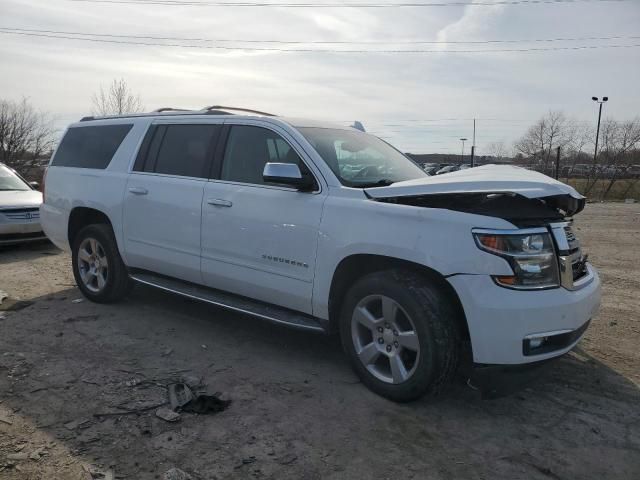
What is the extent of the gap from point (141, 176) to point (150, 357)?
179 centimetres

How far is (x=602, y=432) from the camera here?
10.8 feet

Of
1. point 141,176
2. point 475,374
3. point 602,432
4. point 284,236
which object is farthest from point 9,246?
point 602,432

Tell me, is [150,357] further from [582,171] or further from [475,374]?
[582,171]

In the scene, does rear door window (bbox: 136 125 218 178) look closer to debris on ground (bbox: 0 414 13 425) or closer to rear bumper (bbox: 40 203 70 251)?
rear bumper (bbox: 40 203 70 251)

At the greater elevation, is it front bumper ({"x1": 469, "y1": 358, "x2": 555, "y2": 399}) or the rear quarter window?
the rear quarter window

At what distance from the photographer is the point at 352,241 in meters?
3.67

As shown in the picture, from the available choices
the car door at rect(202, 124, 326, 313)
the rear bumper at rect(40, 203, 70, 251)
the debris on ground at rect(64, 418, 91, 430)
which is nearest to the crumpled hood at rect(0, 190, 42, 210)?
the rear bumper at rect(40, 203, 70, 251)

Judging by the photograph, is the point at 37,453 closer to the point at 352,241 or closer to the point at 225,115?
the point at 352,241

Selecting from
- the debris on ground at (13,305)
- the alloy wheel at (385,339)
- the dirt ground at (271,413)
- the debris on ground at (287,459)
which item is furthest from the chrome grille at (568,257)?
the debris on ground at (13,305)

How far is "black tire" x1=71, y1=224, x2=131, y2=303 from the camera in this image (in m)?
5.49

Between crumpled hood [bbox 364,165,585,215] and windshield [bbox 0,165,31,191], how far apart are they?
824 centimetres

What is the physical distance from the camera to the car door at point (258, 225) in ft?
13.0

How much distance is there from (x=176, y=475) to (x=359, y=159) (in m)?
2.69

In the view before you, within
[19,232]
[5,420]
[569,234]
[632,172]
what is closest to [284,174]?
[569,234]
